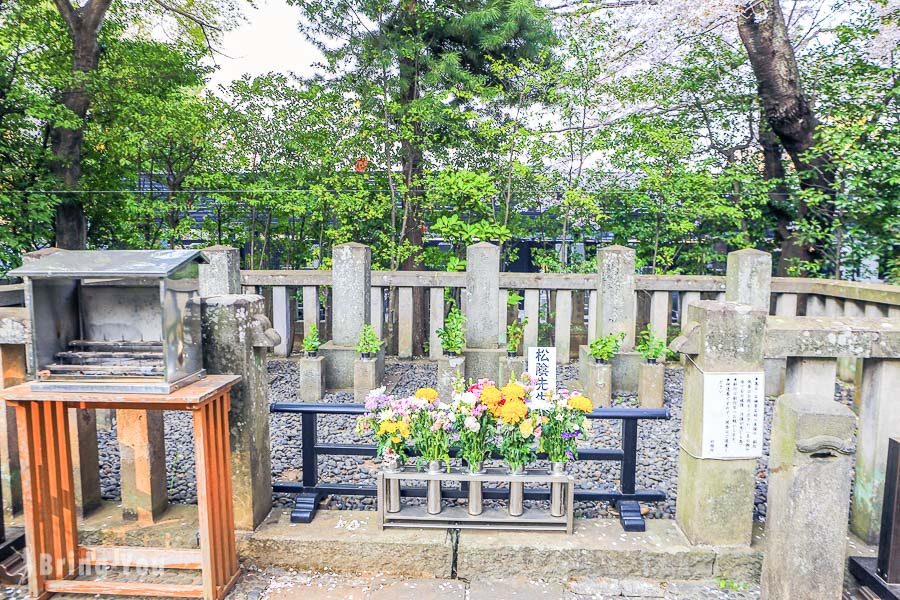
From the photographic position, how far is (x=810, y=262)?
752cm

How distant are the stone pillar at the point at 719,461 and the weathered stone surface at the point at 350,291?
3728mm

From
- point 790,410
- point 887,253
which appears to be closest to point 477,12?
point 887,253

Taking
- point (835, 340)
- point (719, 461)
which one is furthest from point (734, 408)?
point (835, 340)

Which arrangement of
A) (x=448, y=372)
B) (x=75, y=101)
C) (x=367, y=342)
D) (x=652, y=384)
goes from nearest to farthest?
1. (x=652, y=384)
2. (x=448, y=372)
3. (x=367, y=342)
4. (x=75, y=101)

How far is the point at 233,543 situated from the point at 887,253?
Answer: 828 cm

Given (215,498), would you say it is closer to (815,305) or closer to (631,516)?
(631,516)

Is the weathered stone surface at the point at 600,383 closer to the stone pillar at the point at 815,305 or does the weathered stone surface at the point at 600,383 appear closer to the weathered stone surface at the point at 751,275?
the weathered stone surface at the point at 751,275

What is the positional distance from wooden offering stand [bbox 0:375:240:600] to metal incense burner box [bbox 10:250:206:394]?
8cm

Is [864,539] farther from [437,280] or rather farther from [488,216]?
[488,216]

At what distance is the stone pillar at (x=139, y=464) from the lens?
2891mm

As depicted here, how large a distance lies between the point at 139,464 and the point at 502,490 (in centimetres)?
200

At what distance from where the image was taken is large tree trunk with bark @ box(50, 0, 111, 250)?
7746mm

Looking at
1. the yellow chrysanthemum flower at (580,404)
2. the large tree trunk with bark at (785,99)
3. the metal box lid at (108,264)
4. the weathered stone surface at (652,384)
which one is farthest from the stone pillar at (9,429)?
the large tree trunk with bark at (785,99)

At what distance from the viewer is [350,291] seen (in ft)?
19.0
